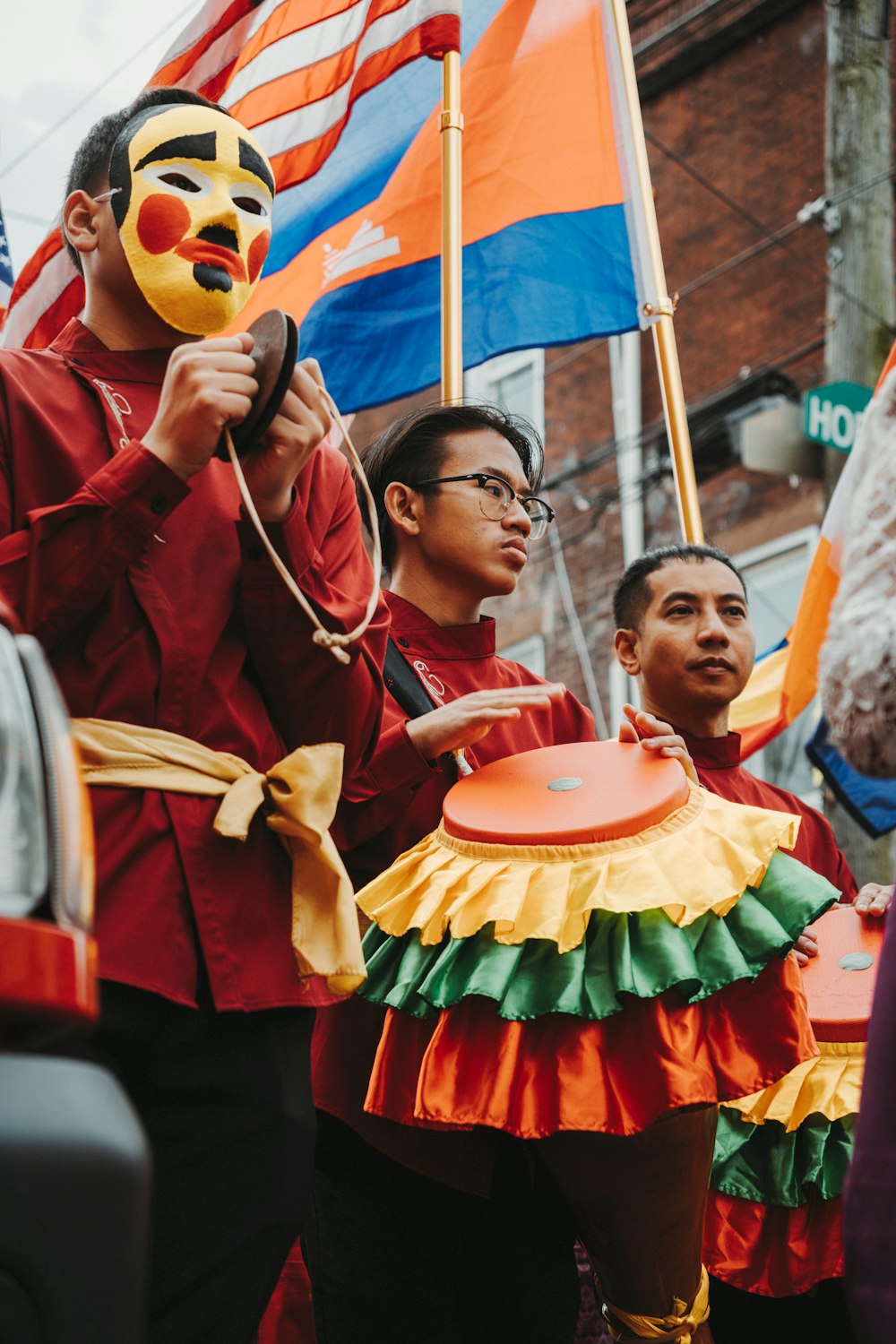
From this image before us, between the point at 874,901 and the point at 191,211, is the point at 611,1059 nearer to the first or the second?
the point at 874,901

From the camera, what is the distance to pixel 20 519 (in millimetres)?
2322

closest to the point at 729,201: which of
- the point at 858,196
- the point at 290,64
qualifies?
the point at 858,196

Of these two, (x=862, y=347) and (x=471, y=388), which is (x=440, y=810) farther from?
(x=471, y=388)

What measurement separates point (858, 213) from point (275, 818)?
7922 mm

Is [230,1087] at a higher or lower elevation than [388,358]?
lower

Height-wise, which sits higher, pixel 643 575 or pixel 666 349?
pixel 666 349

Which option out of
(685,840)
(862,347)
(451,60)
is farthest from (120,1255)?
(862,347)

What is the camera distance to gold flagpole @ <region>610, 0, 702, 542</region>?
5.09m

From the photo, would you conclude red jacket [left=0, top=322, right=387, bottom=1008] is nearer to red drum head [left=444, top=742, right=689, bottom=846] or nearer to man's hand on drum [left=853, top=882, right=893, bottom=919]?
red drum head [left=444, top=742, right=689, bottom=846]

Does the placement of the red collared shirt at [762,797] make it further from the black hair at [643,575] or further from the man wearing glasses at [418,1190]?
the man wearing glasses at [418,1190]

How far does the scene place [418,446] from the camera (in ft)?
12.5

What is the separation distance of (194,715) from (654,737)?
1.21 meters

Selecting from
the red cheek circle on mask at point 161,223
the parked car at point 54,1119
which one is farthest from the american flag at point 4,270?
the parked car at point 54,1119

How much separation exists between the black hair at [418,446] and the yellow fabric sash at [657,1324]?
5.70ft
